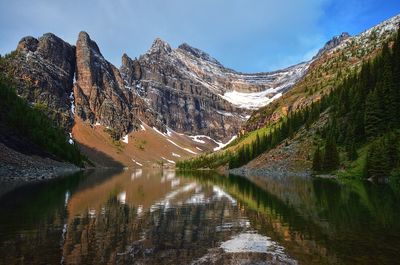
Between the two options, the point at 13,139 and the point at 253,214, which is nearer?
the point at 253,214

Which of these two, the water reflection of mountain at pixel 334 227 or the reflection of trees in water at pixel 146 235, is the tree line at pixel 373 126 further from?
the reflection of trees in water at pixel 146 235

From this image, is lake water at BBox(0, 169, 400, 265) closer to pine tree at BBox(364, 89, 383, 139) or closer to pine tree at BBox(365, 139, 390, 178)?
pine tree at BBox(365, 139, 390, 178)

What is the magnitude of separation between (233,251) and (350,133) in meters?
104

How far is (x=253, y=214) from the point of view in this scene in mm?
39625

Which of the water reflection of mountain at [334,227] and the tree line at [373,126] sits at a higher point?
the tree line at [373,126]

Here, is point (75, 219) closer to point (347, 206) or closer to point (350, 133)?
point (347, 206)

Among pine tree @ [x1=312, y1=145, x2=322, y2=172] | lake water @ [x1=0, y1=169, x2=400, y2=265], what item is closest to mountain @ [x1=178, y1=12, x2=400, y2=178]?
pine tree @ [x1=312, y1=145, x2=322, y2=172]

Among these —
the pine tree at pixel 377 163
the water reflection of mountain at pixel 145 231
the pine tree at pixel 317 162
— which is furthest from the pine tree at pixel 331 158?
the water reflection of mountain at pixel 145 231

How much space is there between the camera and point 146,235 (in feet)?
92.6

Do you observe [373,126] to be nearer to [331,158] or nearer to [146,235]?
[331,158]

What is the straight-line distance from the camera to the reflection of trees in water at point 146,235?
70.9ft

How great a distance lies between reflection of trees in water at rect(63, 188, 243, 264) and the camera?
851 inches

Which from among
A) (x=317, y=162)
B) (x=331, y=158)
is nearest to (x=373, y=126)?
(x=331, y=158)

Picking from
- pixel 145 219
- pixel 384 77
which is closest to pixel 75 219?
pixel 145 219
